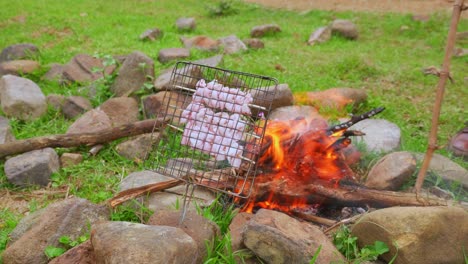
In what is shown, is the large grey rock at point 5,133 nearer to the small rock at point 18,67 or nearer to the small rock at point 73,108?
the small rock at point 73,108

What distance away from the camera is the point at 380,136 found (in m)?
4.96

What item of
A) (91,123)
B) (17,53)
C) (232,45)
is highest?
(232,45)

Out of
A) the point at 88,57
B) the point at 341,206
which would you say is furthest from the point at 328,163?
the point at 88,57

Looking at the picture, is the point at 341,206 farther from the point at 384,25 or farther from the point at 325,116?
the point at 384,25

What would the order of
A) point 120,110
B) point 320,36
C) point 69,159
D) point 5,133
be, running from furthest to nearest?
point 320,36
point 120,110
point 5,133
point 69,159

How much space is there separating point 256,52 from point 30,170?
518 centimetres

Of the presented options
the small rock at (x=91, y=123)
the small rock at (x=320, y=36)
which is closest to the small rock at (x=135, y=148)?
the small rock at (x=91, y=123)

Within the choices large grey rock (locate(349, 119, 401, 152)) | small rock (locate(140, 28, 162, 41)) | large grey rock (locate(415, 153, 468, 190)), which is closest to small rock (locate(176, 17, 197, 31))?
small rock (locate(140, 28, 162, 41))

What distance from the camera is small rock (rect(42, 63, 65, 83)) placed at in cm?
705

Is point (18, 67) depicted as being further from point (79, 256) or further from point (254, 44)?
point (79, 256)

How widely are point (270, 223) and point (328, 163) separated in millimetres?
1167

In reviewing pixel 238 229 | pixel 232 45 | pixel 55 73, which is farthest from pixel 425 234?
pixel 232 45

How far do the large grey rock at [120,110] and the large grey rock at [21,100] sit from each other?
2.51 ft

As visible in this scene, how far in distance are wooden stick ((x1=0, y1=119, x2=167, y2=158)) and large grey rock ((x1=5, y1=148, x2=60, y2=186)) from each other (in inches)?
5.4
